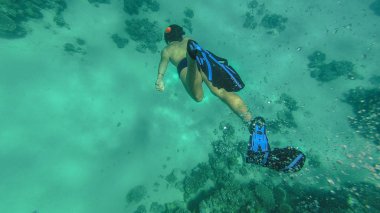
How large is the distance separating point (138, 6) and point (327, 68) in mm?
12969

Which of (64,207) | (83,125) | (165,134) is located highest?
(165,134)

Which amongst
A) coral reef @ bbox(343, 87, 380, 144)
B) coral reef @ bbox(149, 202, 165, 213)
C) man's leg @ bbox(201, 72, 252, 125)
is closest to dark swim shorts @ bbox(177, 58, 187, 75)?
man's leg @ bbox(201, 72, 252, 125)

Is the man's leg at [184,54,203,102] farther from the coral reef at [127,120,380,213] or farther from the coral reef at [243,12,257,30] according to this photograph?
the coral reef at [243,12,257,30]

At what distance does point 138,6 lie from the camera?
15.9 m

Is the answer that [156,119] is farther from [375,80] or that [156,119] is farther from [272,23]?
[375,80]

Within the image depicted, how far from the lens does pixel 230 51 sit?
618 inches

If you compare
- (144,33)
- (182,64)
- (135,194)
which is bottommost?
(135,194)

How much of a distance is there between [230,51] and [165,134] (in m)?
6.86

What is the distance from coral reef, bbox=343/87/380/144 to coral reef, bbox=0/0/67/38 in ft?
59.1

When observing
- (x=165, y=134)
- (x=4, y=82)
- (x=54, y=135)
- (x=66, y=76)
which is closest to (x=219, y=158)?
(x=165, y=134)

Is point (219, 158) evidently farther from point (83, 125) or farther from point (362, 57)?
point (362, 57)

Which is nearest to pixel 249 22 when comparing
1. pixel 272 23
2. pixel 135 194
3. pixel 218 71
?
pixel 272 23

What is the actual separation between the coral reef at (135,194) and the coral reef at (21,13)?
10235mm

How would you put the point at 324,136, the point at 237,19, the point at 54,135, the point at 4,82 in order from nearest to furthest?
the point at 54,135 → the point at 4,82 → the point at 324,136 → the point at 237,19
